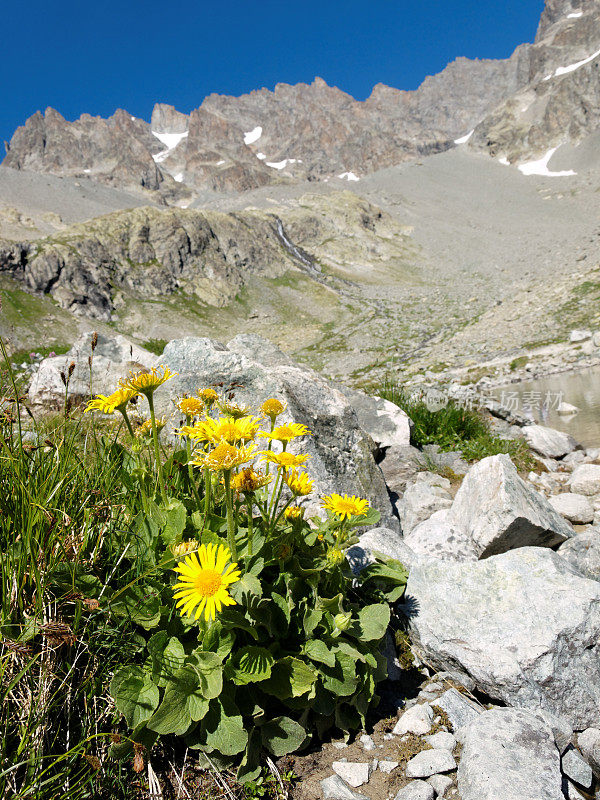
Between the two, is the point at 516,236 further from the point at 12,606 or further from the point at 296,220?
the point at 12,606

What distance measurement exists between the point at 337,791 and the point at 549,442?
737 cm

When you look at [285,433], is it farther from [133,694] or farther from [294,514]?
[133,694]

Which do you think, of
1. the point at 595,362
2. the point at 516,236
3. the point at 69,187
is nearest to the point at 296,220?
the point at 516,236

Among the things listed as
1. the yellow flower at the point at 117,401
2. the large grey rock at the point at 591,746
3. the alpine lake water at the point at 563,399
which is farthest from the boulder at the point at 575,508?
the yellow flower at the point at 117,401

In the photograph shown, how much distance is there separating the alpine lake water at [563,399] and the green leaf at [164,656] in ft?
30.8

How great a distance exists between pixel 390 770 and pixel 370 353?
29220 millimetres

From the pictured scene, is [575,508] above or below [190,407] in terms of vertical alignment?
below

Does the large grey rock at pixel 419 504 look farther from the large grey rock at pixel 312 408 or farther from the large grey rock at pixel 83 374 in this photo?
the large grey rock at pixel 83 374

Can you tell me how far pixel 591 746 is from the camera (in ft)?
7.59

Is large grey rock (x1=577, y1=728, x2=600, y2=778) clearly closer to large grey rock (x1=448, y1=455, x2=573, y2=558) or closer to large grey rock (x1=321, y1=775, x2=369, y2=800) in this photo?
large grey rock (x1=321, y1=775, x2=369, y2=800)

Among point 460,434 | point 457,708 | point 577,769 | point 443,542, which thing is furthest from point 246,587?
point 460,434

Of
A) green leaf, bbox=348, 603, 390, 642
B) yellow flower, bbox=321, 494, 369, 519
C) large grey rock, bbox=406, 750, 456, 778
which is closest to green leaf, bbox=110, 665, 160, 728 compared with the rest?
green leaf, bbox=348, 603, 390, 642

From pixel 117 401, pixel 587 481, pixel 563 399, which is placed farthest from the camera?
pixel 563 399

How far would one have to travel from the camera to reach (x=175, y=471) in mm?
3033
